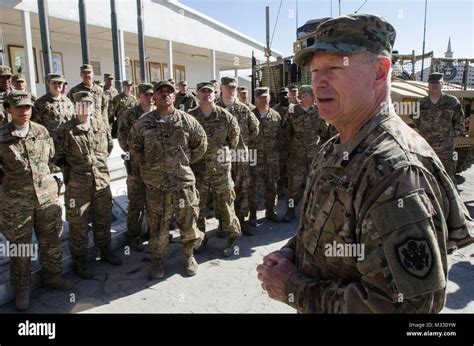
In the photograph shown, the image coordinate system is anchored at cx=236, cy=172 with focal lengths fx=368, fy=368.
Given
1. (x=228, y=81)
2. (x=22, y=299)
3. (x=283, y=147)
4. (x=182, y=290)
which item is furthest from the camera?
(x=283, y=147)

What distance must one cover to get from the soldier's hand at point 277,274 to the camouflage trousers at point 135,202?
11.2 ft

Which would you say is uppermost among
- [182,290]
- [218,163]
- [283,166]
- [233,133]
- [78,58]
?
[78,58]

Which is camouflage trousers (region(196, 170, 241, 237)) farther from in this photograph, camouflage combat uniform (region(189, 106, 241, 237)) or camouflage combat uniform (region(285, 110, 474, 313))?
camouflage combat uniform (region(285, 110, 474, 313))

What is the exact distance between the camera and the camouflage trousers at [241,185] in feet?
16.8

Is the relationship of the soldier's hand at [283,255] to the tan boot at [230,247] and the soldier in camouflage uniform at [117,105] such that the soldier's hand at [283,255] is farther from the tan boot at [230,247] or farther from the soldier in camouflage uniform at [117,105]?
the soldier in camouflage uniform at [117,105]

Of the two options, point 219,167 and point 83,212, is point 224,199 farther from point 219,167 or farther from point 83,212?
point 83,212

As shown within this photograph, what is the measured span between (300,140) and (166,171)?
2.54 meters

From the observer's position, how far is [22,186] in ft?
10.9

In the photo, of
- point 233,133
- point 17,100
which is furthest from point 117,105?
point 17,100

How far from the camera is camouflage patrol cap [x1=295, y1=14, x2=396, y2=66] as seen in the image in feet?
3.94

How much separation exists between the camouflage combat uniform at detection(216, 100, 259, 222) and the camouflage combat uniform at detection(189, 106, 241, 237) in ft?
1.58

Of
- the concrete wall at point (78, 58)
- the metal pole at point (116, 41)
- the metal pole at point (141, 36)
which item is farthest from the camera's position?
the concrete wall at point (78, 58)

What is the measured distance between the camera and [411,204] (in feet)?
3.25

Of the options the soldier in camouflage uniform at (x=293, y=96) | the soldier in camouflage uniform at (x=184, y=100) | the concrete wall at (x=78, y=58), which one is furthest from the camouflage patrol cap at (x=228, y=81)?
the concrete wall at (x=78, y=58)
